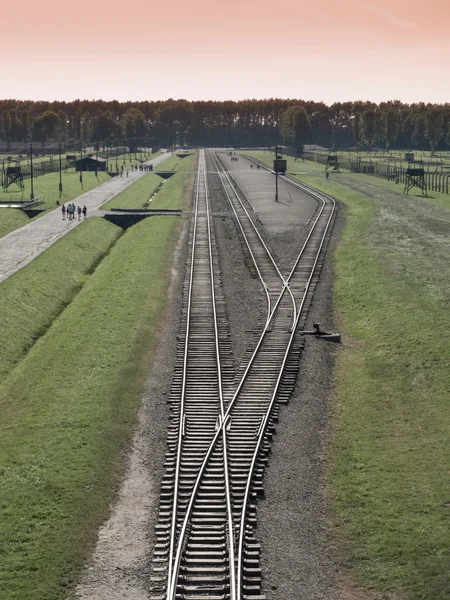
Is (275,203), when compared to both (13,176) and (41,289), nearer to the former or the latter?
(13,176)

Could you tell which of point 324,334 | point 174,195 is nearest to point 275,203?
point 174,195

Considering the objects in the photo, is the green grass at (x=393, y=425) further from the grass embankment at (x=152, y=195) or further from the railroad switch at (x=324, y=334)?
the grass embankment at (x=152, y=195)

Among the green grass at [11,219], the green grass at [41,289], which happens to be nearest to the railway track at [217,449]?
the green grass at [41,289]

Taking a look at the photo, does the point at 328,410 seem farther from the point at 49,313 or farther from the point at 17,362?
the point at 49,313

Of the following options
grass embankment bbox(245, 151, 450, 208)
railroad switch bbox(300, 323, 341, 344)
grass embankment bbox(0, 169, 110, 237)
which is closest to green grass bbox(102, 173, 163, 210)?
grass embankment bbox(0, 169, 110, 237)

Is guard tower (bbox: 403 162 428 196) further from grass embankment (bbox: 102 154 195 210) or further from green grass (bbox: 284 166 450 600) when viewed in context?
green grass (bbox: 284 166 450 600)
